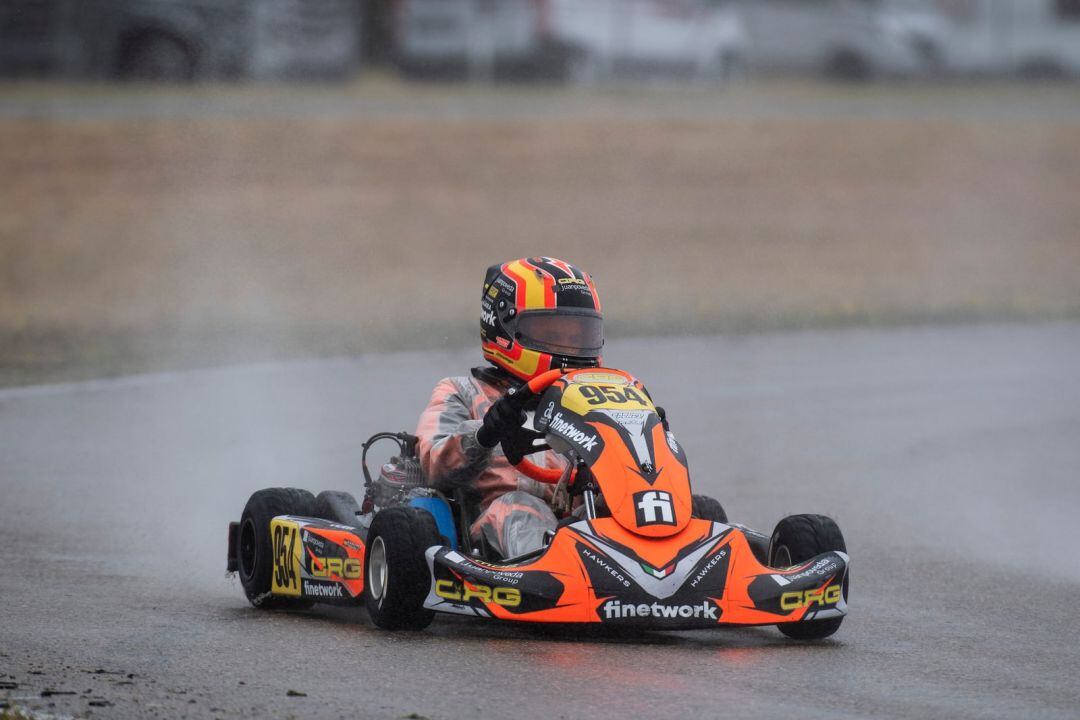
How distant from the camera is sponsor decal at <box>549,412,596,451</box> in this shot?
6140 mm

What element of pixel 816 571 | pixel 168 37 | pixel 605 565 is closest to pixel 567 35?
pixel 168 37

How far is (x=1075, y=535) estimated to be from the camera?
8.99m

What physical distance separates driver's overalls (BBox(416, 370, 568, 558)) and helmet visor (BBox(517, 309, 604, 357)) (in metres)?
0.27

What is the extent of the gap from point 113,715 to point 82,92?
2359 centimetres

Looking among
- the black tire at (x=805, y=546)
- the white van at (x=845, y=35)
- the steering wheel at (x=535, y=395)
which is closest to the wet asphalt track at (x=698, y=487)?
the black tire at (x=805, y=546)

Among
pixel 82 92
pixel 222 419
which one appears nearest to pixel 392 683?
pixel 222 419

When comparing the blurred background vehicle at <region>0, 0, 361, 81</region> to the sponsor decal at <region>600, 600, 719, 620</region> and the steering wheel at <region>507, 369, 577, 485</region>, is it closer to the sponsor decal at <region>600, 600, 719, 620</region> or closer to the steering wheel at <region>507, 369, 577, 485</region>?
the steering wheel at <region>507, 369, 577, 485</region>

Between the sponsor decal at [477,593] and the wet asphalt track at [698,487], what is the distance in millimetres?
149

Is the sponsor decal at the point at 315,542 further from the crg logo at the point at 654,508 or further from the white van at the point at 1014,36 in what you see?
the white van at the point at 1014,36

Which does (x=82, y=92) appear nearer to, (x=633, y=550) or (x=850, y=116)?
(x=850, y=116)

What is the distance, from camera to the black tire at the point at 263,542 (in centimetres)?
685

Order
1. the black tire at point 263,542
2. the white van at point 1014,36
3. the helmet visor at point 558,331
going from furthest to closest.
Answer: the white van at point 1014,36 < the black tire at point 263,542 < the helmet visor at point 558,331

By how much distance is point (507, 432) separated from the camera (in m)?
6.23

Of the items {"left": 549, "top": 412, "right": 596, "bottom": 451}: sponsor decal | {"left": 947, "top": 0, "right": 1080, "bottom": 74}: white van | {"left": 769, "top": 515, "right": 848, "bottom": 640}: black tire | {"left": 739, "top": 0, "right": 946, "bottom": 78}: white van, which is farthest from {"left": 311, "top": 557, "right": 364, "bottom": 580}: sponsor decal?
{"left": 947, "top": 0, "right": 1080, "bottom": 74}: white van
